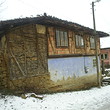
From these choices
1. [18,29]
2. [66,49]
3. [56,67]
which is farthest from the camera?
[66,49]

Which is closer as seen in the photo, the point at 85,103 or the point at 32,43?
the point at 85,103

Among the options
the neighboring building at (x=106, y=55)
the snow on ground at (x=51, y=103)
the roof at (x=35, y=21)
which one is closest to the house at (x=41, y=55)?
the roof at (x=35, y=21)

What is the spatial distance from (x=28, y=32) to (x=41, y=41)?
1.21 m

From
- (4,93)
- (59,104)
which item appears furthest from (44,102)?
(4,93)

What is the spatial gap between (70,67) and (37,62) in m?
3.92

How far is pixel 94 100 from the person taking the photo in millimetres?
13953

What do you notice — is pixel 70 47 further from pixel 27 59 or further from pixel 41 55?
pixel 27 59

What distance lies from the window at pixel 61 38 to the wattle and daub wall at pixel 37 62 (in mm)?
402

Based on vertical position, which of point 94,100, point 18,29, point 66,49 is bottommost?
point 94,100

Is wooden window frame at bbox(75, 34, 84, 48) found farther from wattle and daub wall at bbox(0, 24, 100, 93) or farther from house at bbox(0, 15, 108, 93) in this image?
wattle and daub wall at bbox(0, 24, 100, 93)

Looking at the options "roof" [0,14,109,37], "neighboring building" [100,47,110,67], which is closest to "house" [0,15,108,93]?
"roof" [0,14,109,37]

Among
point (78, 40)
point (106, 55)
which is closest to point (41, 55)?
point (78, 40)

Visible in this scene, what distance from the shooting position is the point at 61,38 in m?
16.9

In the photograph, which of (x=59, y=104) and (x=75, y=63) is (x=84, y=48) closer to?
(x=75, y=63)
